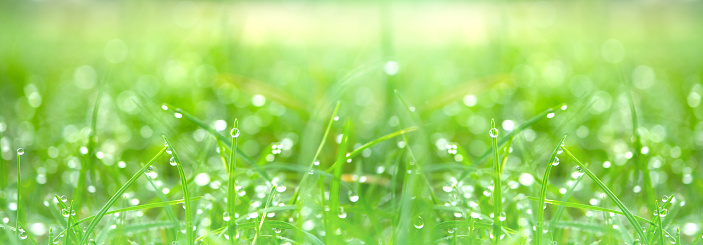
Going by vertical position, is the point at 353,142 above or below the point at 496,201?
above

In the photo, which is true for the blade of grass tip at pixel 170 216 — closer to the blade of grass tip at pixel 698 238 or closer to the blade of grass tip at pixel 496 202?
the blade of grass tip at pixel 496 202

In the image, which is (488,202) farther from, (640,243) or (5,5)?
(5,5)

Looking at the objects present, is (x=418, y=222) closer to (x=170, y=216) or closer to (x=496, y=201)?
(x=496, y=201)

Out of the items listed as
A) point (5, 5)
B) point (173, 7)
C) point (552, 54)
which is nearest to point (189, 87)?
point (552, 54)

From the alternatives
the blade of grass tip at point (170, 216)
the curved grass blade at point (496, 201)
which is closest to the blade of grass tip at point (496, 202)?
the curved grass blade at point (496, 201)

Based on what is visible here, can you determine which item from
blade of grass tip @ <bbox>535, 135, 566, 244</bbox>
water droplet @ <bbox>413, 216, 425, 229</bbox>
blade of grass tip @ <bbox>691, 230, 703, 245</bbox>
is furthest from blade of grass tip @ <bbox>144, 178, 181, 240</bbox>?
blade of grass tip @ <bbox>691, 230, 703, 245</bbox>

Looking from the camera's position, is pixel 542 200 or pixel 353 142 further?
pixel 353 142

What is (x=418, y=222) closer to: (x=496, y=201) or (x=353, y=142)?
(x=496, y=201)

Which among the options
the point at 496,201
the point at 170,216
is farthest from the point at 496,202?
the point at 170,216

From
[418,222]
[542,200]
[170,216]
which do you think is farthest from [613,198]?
[170,216]
